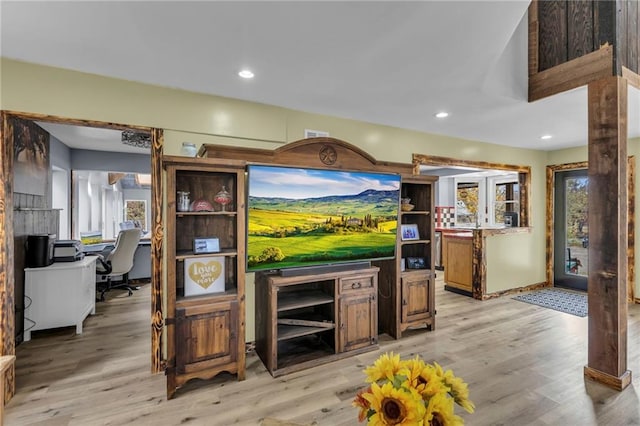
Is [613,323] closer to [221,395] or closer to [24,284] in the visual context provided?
[221,395]

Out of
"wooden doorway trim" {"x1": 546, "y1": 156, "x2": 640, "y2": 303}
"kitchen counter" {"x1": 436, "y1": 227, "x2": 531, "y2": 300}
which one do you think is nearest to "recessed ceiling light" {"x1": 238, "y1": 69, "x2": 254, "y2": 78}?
"kitchen counter" {"x1": 436, "y1": 227, "x2": 531, "y2": 300}

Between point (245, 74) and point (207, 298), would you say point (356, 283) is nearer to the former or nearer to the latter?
point (207, 298)

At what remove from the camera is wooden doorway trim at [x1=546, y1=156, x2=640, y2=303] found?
4527mm

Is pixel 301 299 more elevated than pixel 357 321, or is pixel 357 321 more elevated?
pixel 301 299

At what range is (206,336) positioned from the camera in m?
2.41

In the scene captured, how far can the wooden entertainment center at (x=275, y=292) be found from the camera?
2355mm

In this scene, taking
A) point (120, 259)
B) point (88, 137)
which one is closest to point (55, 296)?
point (120, 259)

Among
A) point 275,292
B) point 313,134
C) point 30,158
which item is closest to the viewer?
point 275,292

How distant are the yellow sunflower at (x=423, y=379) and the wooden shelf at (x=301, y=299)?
184 cm

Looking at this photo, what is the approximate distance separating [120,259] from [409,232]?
455 centimetres

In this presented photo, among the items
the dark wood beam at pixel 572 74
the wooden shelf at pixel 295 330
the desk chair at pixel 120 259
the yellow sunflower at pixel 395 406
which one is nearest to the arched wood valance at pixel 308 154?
the wooden shelf at pixel 295 330

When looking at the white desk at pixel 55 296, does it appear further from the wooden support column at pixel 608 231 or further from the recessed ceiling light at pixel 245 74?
the wooden support column at pixel 608 231

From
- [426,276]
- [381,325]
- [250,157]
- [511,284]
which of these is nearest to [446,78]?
[250,157]

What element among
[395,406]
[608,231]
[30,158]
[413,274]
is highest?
[30,158]
